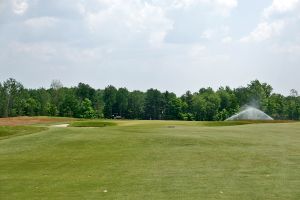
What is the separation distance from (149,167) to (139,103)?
173962 mm

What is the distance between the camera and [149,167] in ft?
67.6

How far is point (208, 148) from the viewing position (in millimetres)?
27078

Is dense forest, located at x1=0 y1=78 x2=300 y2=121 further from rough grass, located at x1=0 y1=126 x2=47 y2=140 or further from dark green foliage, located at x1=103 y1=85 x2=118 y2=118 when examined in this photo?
rough grass, located at x1=0 y1=126 x2=47 y2=140

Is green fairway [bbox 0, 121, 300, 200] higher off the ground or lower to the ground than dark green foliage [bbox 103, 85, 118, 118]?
lower

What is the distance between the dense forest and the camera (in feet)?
525

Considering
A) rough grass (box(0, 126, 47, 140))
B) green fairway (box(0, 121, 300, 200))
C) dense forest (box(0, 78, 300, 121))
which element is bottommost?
green fairway (box(0, 121, 300, 200))

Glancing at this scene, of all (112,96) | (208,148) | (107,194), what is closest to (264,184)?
(107,194)

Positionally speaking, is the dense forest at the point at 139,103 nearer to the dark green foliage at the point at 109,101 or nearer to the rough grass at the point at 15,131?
the dark green foliage at the point at 109,101

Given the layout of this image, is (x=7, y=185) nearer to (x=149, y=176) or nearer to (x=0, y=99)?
(x=149, y=176)

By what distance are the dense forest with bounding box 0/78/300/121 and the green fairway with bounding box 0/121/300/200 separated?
425ft

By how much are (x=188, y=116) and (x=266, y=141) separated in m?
142

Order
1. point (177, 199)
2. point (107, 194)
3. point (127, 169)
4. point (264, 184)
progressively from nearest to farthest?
point (177, 199), point (107, 194), point (264, 184), point (127, 169)

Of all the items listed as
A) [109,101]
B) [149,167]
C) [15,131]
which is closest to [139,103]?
[109,101]

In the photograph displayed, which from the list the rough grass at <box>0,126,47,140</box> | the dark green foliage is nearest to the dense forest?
the dark green foliage
